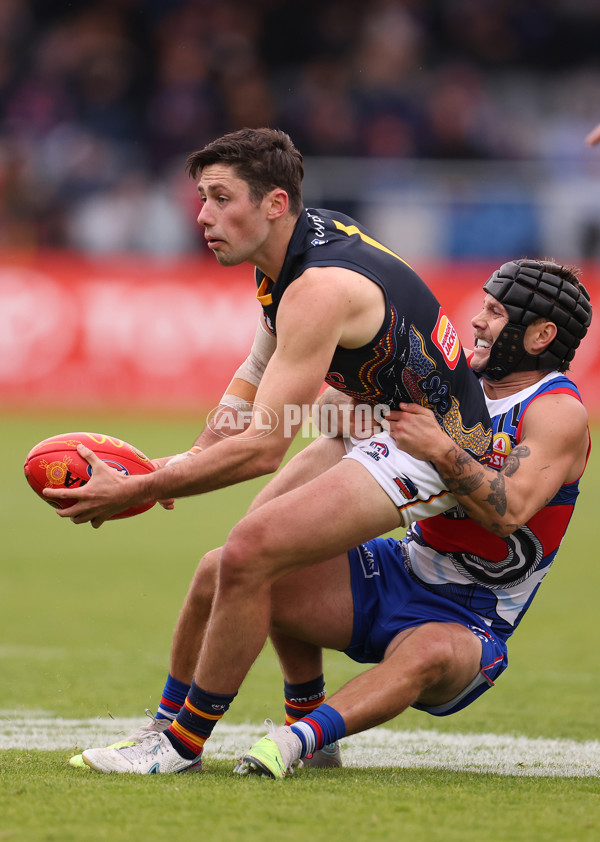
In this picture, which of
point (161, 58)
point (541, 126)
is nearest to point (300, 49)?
point (161, 58)

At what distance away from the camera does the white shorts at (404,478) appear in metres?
4.15

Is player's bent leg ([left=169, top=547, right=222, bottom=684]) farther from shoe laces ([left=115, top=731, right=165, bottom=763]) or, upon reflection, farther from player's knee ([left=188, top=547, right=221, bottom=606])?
shoe laces ([left=115, top=731, right=165, bottom=763])

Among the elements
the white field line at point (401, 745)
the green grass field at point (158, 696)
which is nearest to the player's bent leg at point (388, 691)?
the green grass field at point (158, 696)

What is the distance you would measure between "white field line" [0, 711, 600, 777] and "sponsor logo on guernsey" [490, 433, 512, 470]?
1116 mm

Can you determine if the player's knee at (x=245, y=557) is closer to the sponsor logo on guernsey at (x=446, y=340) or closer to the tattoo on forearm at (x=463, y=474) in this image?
the tattoo on forearm at (x=463, y=474)

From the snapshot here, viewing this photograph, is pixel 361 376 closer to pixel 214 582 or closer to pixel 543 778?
pixel 214 582

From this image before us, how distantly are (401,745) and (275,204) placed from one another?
2252mm

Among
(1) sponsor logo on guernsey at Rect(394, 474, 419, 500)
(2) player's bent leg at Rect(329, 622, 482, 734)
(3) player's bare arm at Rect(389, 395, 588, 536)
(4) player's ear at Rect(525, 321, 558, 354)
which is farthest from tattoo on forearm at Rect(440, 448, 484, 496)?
(4) player's ear at Rect(525, 321, 558, 354)

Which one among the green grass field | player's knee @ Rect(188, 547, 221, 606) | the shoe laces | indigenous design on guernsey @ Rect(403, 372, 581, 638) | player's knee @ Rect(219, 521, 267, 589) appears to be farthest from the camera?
indigenous design on guernsey @ Rect(403, 372, 581, 638)

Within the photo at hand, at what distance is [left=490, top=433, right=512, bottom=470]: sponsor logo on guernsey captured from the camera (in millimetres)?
4477

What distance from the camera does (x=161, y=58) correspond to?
65.7 feet

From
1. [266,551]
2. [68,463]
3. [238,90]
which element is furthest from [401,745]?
[238,90]

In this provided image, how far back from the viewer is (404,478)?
417 cm

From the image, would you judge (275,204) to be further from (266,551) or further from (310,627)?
(310,627)
